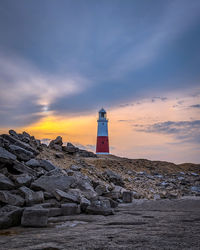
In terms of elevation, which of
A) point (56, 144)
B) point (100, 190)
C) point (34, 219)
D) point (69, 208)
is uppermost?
point (56, 144)

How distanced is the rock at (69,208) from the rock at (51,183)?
3.74 feet

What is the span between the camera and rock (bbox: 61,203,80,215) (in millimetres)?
7813

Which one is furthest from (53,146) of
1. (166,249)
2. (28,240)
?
(166,249)

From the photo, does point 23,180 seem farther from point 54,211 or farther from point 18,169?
point 54,211

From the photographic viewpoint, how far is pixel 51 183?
30.5 ft

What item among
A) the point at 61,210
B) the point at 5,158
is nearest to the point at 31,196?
the point at 61,210

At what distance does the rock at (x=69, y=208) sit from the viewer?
7813mm

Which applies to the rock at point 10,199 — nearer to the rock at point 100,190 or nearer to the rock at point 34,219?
the rock at point 34,219

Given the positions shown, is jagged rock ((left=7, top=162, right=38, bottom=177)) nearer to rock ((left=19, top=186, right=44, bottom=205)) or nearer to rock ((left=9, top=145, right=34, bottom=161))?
rock ((left=9, top=145, right=34, bottom=161))

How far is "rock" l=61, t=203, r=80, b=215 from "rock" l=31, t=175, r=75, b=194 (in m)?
1.14

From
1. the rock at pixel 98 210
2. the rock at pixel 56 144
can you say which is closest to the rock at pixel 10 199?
the rock at pixel 98 210

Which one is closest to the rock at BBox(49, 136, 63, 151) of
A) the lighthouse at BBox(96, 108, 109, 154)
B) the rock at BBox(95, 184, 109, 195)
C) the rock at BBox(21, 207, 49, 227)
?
the rock at BBox(95, 184, 109, 195)

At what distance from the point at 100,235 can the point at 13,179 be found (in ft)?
15.9

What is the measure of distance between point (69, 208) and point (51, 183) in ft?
5.49
